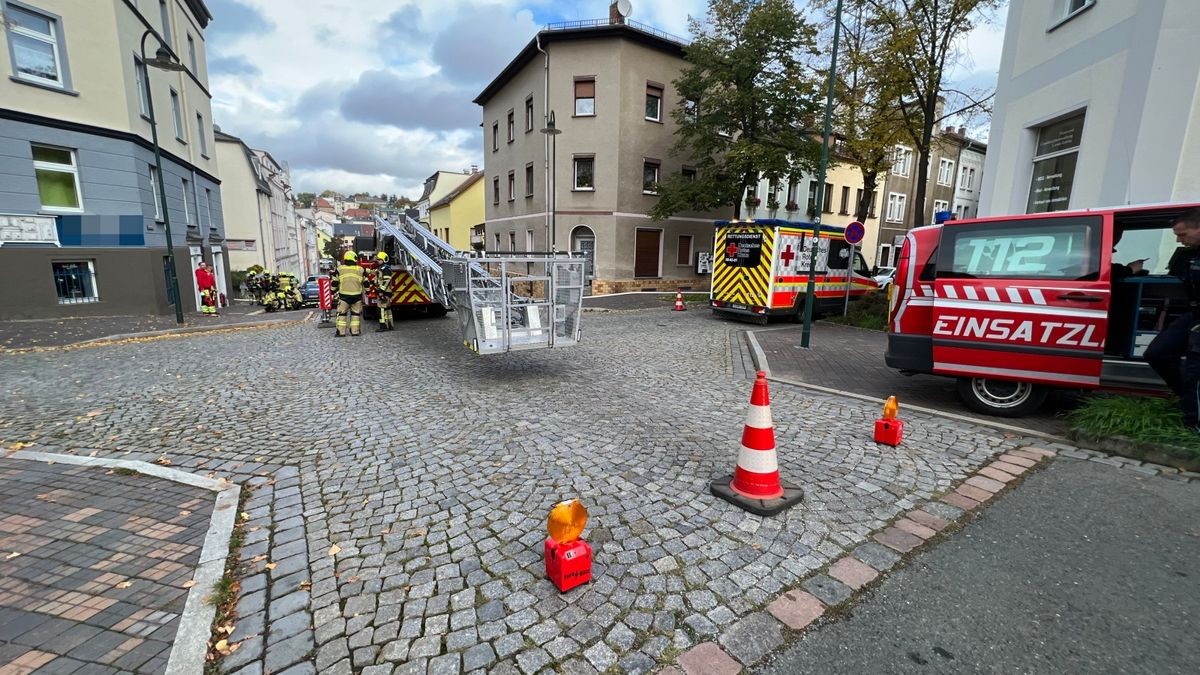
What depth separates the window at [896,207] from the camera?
35219 mm

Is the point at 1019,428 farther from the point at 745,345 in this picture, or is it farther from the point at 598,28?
the point at 598,28

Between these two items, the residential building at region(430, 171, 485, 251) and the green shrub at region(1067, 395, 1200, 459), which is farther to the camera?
the residential building at region(430, 171, 485, 251)

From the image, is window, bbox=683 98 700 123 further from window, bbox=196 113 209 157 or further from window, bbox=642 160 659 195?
window, bbox=196 113 209 157

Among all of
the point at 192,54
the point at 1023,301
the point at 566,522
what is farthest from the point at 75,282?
the point at 1023,301

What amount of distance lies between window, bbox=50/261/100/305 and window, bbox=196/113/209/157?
9041 mm

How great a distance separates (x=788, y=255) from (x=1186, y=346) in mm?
8914

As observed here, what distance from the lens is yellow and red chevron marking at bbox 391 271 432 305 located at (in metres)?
13.0

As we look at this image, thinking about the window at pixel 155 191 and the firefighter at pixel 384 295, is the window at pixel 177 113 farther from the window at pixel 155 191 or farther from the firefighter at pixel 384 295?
the firefighter at pixel 384 295

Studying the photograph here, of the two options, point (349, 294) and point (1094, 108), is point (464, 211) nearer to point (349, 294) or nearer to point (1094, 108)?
point (349, 294)

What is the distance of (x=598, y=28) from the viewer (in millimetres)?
20781

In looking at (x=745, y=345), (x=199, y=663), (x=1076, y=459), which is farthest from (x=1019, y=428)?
(x=199, y=663)

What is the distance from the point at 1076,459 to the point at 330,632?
571 centimetres

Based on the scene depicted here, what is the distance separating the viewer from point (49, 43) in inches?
476

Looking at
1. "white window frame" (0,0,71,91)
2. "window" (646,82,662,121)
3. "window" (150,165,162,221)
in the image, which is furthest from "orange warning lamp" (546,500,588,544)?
"window" (646,82,662,121)
